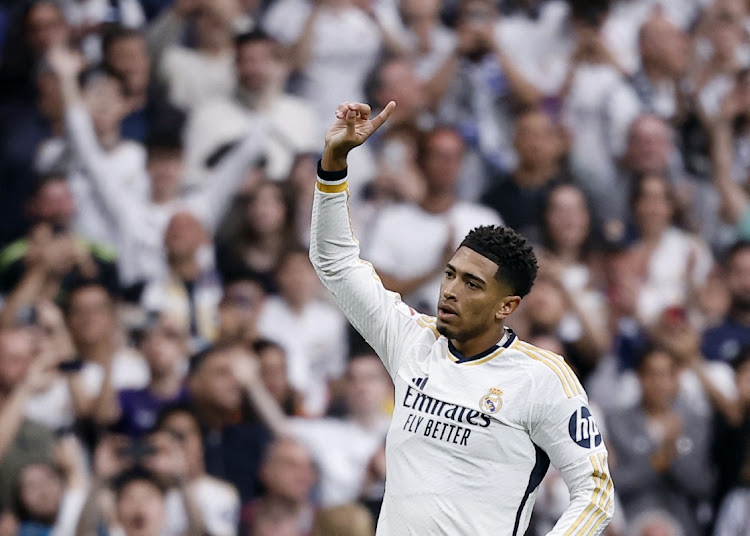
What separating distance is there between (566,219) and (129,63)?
3.69 metres

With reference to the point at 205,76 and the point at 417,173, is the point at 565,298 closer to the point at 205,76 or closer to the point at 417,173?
the point at 417,173

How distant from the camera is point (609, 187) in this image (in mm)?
9867

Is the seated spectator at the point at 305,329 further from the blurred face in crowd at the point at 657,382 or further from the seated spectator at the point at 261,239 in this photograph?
the blurred face in crowd at the point at 657,382

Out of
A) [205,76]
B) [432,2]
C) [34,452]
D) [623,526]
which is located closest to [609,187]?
[432,2]

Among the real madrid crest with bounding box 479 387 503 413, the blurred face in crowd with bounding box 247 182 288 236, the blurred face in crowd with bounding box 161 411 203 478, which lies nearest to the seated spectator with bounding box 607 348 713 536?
the blurred face in crowd with bounding box 247 182 288 236

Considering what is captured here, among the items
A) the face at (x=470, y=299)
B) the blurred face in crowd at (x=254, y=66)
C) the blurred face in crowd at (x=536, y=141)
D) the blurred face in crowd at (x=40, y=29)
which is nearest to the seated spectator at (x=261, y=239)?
the blurred face in crowd at (x=254, y=66)

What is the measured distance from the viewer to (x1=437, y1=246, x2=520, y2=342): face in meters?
3.92

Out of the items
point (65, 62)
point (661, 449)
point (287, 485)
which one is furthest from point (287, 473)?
point (65, 62)

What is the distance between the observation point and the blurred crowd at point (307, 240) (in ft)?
26.4

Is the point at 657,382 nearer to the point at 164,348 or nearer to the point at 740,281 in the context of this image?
the point at 740,281

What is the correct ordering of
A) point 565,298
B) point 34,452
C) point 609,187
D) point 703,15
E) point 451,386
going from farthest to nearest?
point 703,15
point 609,187
point 565,298
point 34,452
point 451,386

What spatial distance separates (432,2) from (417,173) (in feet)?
5.15

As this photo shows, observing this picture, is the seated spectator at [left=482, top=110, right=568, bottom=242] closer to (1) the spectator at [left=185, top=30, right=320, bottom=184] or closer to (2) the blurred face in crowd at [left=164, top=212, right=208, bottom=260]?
(1) the spectator at [left=185, top=30, right=320, bottom=184]

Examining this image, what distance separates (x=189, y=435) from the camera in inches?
317
